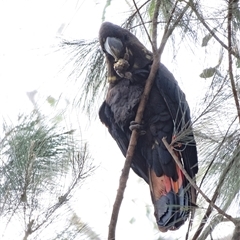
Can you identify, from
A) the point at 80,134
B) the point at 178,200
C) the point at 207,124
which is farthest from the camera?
the point at 178,200

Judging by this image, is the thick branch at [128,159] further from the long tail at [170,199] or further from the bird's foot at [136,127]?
the long tail at [170,199]

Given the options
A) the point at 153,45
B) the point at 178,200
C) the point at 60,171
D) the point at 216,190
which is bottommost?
the point at 216,190

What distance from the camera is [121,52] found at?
2.12 meters

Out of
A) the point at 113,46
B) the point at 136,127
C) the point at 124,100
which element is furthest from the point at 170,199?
the point at 113,46

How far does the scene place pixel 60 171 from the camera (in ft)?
5.23

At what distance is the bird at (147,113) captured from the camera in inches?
75.2

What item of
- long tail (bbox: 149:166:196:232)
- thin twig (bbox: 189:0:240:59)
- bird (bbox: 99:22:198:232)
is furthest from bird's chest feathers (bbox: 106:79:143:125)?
thin twig (bbox: 189:0:240:59)

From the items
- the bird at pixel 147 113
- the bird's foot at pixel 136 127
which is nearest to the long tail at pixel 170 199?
the bird at pixel 147 113

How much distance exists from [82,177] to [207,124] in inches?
13.8

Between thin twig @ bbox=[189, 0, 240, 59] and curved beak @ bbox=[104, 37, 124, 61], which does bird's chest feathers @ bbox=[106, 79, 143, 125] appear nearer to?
curved beak @ bbox=[104, 37, 124, 61]

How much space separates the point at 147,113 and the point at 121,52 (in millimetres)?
262

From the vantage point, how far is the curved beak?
80.1 inches

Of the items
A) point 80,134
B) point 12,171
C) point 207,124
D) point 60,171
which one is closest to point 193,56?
point 207,124

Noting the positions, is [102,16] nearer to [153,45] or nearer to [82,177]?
[153,45]
